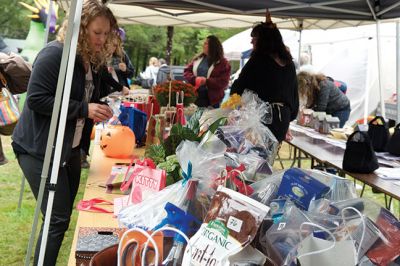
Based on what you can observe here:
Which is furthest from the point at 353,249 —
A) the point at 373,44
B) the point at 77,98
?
the point at 373,44

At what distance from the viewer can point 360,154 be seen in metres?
2.57

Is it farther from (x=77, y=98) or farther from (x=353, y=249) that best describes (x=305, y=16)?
(x=353, y=249)

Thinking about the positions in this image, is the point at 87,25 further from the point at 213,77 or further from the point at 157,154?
the point at 213,77

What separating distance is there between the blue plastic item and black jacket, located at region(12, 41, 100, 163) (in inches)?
40.2

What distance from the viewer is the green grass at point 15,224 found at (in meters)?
3.23

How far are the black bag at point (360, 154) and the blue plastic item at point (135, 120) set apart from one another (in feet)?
4.45

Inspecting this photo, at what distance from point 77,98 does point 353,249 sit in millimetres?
1480

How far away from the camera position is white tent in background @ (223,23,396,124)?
10.5 metres

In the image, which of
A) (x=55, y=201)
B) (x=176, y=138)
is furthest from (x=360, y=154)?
(x=55, y=201)

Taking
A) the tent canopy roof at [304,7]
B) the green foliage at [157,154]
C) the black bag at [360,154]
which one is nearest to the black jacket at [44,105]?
the green foliage at [157,154]

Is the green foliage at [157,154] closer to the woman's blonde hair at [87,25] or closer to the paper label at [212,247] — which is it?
the woman's blonde hair at [87,25]

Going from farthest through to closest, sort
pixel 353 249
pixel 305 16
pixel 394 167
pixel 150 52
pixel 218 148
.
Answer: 1. pixel 150 52
2. pixel 305 16
3. pixel 394 167
4. pixel 218 148
5. pixel 353 249

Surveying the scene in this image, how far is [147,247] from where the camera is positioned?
3.02ft

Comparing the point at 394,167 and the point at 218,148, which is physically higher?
the point at 218,148
